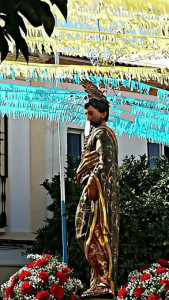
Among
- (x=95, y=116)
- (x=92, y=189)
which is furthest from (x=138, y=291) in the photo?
(x=95, y=116)

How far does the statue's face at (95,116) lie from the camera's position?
7.84m

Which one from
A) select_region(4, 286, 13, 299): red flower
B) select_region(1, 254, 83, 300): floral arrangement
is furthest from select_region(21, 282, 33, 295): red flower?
select_region(4, 286, 13, 299): red flower

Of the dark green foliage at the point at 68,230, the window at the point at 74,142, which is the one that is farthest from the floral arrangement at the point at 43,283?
the window at the point at 74,142

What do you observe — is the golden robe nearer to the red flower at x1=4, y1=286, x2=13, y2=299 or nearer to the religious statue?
the religious statue

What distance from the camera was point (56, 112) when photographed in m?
10.5

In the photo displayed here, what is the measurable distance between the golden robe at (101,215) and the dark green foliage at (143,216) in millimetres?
4498

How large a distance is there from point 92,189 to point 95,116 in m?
0.69

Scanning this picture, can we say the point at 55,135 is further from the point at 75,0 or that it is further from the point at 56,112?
the point at 75,0

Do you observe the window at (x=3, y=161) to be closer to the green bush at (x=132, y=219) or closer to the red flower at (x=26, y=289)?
the green bush at (x=132, y=219)

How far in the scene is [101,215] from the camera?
25.0 ft

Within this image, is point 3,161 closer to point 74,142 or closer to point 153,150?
point 74,142

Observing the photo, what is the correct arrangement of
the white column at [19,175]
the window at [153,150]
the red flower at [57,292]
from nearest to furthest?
the red flower at [57,292]
the white column at [19,175]
the window at [153,150]

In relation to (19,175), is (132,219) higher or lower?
lower

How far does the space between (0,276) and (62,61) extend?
12.4ft
